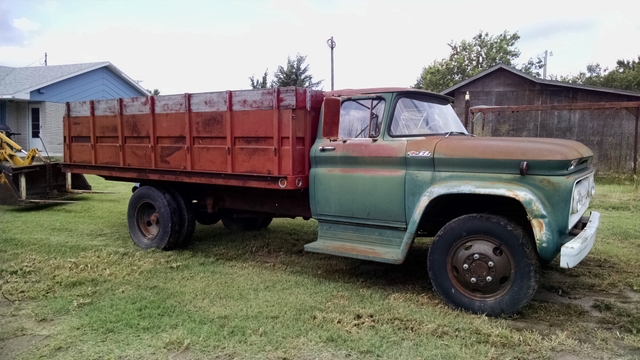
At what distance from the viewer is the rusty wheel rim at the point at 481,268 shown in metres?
4.10

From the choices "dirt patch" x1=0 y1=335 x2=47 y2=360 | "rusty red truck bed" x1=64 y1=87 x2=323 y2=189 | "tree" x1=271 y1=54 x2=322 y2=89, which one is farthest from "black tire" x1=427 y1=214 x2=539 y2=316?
"tree" x1=271 y1=54 x2=322 y2=89

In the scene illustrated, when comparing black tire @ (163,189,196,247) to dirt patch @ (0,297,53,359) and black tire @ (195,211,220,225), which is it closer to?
black tire @ (195,211,220,225)

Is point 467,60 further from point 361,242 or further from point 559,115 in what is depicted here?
point 361,242

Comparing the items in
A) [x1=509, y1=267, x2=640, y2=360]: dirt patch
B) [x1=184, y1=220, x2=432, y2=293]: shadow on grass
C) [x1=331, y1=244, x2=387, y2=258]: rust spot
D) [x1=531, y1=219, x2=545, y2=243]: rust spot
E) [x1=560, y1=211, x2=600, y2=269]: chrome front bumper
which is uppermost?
[x1=531, y1=219, x2=545, y2=243]: rust spot

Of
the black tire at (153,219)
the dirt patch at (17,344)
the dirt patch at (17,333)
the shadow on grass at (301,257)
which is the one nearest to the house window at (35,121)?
the shadow on grass at (301,257)

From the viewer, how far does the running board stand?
4.65m

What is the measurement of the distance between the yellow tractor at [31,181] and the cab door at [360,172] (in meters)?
6.52

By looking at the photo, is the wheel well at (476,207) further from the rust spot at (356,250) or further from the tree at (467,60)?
the tree at (467,60)

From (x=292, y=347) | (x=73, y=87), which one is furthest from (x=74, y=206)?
(x=73, y=87)

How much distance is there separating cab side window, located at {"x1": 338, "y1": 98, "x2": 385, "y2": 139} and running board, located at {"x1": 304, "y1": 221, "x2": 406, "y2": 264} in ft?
3.16

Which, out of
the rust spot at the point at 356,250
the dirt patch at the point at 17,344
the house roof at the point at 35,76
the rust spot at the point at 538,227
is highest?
the house roof at the point at 35,76

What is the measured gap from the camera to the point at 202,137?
580cm

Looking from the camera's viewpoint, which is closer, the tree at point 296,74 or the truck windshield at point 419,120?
the truck windshield at point 419,120

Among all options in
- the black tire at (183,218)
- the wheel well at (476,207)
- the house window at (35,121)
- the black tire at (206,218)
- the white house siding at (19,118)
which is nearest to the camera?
the wheel well at (476,207)
